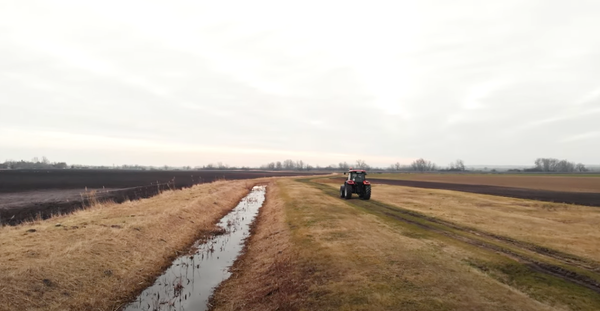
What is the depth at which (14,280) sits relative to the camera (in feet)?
35.8

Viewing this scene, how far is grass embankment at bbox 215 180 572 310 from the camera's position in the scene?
10.2 meters

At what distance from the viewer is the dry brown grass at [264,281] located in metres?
11.4

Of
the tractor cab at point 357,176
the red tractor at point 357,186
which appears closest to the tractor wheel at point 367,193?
the red tractor at point 357,186

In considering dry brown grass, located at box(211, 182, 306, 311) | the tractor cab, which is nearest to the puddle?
dry brown grass, located at box(211, 182, 306, 311)

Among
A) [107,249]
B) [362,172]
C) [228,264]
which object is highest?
[362,172]

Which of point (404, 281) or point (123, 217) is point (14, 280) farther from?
point (404, 281)

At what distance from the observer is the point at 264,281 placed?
44.8ft

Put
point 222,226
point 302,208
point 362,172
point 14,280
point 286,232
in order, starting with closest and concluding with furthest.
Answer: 1. point 14,280
2. point 286,232
3. point 222,226
4. point 302,208
5. point 362,172

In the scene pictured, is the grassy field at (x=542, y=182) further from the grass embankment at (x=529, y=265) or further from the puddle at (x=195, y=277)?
the puddle at (x=195, y=277)

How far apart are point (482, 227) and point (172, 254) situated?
21.7 m

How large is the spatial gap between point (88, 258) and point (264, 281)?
8.42 m

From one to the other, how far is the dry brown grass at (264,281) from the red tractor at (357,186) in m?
19.3

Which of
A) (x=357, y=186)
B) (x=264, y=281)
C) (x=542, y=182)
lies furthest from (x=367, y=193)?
(x=542, y=182)

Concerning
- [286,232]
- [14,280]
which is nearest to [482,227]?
[286,232]
